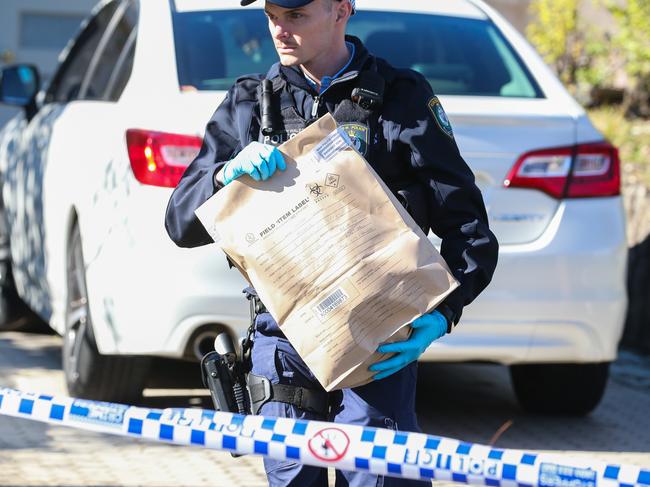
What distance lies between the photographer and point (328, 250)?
275cm

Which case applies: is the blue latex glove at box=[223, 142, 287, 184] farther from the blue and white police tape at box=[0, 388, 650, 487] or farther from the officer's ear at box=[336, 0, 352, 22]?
the blue and white police tape at box=[0, 388, 650, 487]

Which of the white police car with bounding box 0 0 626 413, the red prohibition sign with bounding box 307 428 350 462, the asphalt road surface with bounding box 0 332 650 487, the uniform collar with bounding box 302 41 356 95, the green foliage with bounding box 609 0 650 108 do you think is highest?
the uniform collar with bounding box 302 41 356 95

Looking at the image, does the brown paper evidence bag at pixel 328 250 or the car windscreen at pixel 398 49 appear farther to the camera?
the car windscreen at pixel 398 49

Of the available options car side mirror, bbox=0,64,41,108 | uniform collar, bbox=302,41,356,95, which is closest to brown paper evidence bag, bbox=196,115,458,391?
uniform collar, bbox=302,41,356,95

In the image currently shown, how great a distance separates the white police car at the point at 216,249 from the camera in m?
4.90

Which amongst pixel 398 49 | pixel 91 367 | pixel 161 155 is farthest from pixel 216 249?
pixel 398 49

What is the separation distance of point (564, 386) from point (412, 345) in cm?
314

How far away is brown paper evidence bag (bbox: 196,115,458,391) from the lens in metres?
2.75

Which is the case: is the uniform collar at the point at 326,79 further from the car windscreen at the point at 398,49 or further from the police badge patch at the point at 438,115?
the car windscreen at the point at 398,49

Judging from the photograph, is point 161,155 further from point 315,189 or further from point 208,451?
point 315,189

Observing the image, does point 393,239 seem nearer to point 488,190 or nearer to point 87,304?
point 488,190

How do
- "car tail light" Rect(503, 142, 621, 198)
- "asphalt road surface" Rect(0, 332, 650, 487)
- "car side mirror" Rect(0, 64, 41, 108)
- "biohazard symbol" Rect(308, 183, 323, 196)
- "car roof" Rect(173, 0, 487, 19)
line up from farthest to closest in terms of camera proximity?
"car side mirror" Rect(0, 64, 41, 108) → "car roof" Rect(173, 0, 487, 19) → "car tail light" Rect(503, 142, 621, 198) → "asphalt road surface" Rect(0, 332, 650, 487) → "biohazard symbol" Rect(308, 183, 323, 196)

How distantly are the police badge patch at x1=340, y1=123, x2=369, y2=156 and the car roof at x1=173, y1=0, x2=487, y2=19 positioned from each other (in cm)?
268

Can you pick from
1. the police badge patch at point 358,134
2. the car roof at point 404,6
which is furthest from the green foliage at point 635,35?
the police badge patch at point 358,134
